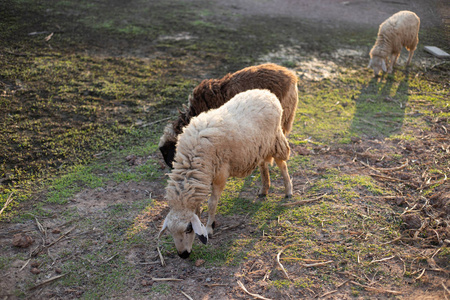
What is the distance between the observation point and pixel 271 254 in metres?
4.34

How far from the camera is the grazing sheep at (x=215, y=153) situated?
4.11 meters

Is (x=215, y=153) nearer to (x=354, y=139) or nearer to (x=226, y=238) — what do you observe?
(x=226, y=238)

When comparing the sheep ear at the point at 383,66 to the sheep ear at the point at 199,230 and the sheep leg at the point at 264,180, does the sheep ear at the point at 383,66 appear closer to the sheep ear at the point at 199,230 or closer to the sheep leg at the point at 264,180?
the sheep leg at the point at 264,180

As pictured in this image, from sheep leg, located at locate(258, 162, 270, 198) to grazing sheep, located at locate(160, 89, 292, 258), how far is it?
26 cm

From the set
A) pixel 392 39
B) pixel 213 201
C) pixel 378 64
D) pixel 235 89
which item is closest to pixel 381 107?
pixel 378 64

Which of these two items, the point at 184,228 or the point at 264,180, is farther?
the point at 264,180

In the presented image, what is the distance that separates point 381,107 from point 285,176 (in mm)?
4454

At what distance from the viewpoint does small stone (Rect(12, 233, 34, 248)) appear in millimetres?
4375

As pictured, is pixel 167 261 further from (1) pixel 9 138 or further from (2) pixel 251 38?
(2) pixel 251 38

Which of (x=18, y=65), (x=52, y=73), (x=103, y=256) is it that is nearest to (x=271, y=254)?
(x=103, y=256)

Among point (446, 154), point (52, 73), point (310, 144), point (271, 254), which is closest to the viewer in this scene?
point (271, 254)

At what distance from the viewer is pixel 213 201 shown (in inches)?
184

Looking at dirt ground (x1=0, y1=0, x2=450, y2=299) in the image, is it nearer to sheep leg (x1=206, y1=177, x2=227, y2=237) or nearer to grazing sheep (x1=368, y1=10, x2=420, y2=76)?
sheep leg (x1=206, y1=177, x2=227, y2=237)

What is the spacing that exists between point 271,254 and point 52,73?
24.0ft
